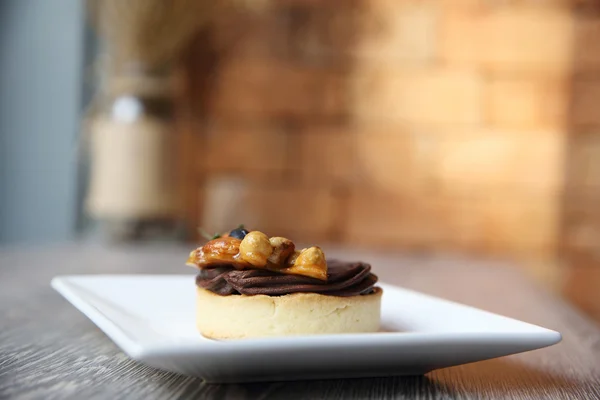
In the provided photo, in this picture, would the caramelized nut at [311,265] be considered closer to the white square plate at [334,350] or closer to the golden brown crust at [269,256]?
the golden brown crust at [269,256]

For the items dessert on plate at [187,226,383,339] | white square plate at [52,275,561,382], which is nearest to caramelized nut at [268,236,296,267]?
→ dessert on plate at [187,226,383,339]

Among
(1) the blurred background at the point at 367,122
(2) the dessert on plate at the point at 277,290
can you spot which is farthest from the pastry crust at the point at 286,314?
(1) the blurred background at the point at 367,122

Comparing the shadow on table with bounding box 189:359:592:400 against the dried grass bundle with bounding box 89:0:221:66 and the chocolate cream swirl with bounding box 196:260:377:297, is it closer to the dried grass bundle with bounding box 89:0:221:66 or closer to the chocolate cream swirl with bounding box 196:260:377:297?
the chocolate cream swirl with bounding box 196:260:377:297

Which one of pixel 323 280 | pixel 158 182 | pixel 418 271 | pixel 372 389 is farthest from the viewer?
pixel 158 182

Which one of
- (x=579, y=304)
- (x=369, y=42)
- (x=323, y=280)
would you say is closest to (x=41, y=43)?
(x=369, y=42)

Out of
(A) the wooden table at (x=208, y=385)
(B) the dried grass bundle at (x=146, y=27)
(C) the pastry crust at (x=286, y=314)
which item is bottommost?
(A) the wooden table at (x=208, y=385)

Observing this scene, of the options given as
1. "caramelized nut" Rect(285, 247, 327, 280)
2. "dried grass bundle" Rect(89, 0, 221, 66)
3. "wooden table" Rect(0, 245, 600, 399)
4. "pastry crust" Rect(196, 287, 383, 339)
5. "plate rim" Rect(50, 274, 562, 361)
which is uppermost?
"dried grass bundle" Rect(89, 0, 221, 66)

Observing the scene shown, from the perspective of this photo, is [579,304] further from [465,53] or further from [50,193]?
[50,193]
